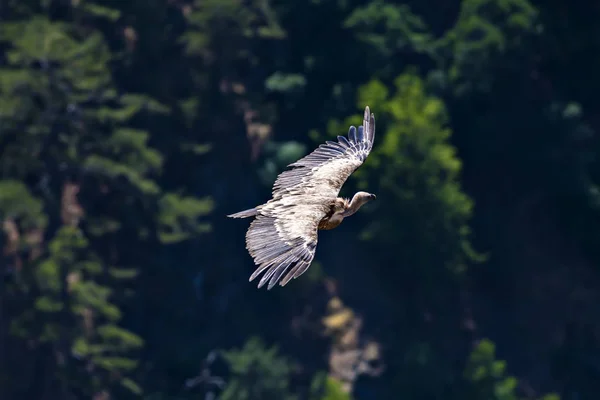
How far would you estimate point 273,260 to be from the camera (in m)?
21.2

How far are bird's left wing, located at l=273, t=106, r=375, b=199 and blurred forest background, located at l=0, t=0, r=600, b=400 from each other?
25.3 metres

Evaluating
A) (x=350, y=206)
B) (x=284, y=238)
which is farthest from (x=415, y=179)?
(x=284, y=238)

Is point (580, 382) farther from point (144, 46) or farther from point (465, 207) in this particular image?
point (144, 46)

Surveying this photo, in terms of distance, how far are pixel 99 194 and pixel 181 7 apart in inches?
350

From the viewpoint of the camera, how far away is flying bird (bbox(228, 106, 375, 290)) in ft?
69.7

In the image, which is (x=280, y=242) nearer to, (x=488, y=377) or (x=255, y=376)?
(x=255, y=376)

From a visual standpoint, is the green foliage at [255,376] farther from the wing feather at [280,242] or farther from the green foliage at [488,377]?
the wing feather at [280,242]

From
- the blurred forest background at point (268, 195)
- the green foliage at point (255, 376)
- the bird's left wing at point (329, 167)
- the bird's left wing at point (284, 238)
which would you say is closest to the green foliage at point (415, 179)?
the blurred forest background at point (268, 195)

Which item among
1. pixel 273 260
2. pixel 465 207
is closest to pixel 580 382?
pixel 465 207

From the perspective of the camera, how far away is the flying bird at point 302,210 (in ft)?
69.7

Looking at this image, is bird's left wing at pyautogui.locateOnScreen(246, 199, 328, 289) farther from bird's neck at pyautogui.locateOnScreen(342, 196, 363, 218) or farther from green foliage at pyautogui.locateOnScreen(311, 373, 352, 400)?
green foliage at pyautogui.locateOnScreen(311, 373, 352, 400)

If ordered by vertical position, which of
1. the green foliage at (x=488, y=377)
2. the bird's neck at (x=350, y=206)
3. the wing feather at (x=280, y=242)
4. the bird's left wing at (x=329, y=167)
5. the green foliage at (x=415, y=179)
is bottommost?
the wing feather at (x=280, y=242)

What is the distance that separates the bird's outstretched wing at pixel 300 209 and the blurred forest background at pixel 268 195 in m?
25.5

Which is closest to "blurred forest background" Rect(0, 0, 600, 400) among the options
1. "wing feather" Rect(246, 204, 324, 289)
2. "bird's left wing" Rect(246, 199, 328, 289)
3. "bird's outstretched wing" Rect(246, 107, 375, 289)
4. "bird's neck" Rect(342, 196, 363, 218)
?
"bird's outstretched wing" Rect(246, 107, 375, 289)
